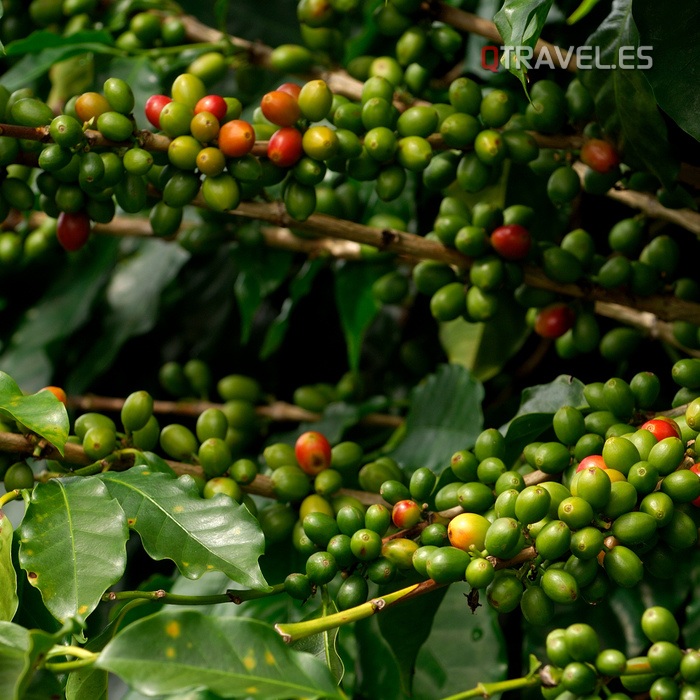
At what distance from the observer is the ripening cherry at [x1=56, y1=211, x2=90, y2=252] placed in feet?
3.10

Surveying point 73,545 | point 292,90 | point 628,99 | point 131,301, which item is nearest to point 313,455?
point 73,545

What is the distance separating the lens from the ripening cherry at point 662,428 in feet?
2.45

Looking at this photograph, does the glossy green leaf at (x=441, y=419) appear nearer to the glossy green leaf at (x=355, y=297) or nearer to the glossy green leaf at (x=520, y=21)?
the glossy green leaf at (x=355, y=297)

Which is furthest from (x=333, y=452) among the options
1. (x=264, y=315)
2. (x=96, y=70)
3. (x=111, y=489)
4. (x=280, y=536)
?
(x=96, y=70)

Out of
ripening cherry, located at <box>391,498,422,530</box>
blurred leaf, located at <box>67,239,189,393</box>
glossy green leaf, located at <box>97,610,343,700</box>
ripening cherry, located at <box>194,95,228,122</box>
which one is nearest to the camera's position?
glossy green leaf, located at <box>97,610,343,700</box>

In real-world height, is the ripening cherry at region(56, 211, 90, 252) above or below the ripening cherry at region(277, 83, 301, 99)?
below

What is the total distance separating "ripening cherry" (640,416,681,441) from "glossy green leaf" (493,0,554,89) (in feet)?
1.02

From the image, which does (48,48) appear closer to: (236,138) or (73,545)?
(236,138)

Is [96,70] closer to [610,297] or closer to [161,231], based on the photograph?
[161,231]

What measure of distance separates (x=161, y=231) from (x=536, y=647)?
0.64 meters

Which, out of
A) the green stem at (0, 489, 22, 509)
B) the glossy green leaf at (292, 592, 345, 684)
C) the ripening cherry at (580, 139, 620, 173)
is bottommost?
the glossy green leaf at (292, 592, 345, 684)

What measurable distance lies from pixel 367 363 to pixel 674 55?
0.79 metres

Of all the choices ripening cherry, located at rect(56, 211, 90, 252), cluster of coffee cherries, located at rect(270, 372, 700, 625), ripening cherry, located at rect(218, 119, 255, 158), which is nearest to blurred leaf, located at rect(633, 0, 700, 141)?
cluster of coffee cherries, located at rect(270, 372, 700, 625)

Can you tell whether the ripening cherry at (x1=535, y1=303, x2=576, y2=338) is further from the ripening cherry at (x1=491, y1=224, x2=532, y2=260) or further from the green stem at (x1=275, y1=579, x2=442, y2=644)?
the green stem at (x1=275, y1=579, x2=442, y2=644)
